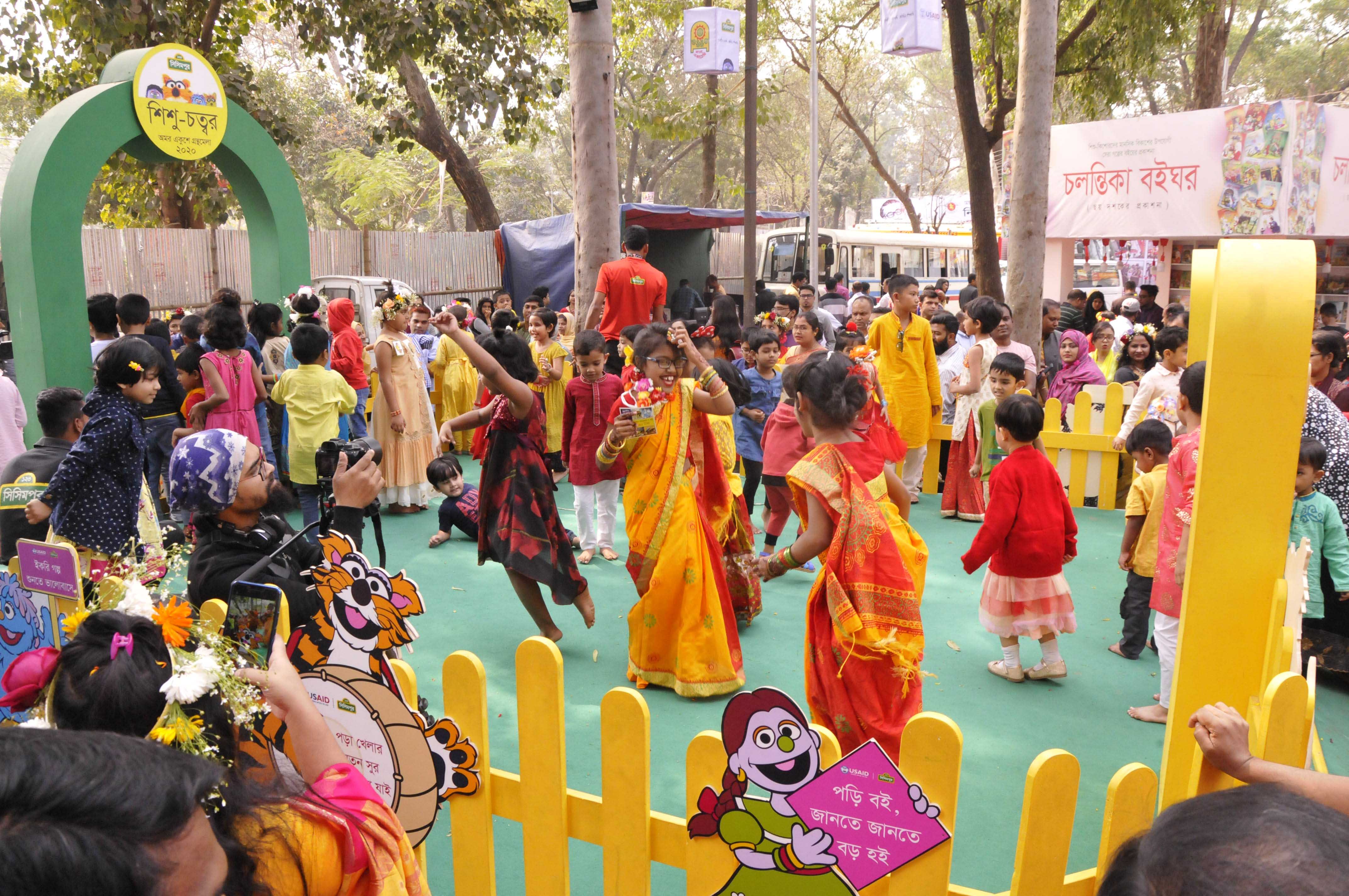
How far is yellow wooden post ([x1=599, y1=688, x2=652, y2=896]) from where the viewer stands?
2.24m

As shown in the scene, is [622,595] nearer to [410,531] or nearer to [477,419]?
[477,419]

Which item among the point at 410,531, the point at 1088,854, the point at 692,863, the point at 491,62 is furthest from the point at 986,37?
the point at 692,863

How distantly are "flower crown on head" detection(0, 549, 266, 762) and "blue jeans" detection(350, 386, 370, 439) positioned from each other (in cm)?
601

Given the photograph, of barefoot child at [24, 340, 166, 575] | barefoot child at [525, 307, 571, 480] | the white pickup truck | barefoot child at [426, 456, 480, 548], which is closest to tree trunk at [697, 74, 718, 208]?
the white pickup truck

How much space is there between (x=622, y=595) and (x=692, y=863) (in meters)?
3.45

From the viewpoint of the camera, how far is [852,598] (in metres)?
3.01

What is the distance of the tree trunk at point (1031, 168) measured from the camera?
8.56 metres

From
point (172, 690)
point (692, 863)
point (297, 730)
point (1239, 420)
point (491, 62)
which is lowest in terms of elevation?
point (692, 863)

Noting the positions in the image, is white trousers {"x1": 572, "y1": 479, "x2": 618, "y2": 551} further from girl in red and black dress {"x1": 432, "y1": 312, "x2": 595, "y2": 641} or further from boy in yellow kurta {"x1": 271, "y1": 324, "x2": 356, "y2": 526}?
boy in yellow kurta {"x1": 271, "y1": 324, "x2": 356, "y2": 526}

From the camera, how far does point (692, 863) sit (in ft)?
7.11

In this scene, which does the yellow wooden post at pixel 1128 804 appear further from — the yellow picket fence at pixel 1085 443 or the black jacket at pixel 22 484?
the yellow picket fence at pixel 1085 443

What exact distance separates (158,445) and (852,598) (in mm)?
5375

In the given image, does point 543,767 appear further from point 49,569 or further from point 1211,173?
point 1211,173

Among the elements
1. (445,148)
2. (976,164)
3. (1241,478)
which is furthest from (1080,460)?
(445,148)
